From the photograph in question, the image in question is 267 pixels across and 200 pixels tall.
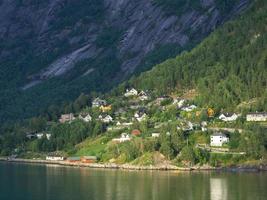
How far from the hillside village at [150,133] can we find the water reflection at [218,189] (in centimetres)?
1364

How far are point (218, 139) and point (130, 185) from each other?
24152mm

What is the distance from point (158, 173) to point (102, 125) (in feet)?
108

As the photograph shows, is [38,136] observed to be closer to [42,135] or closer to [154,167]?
[42,135]

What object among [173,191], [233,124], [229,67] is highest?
[229,67]

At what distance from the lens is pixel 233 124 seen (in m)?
125

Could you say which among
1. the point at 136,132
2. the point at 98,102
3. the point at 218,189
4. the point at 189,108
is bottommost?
the point at 218,189

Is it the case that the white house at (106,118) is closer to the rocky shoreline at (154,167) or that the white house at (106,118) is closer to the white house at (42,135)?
the white house at (42,135)

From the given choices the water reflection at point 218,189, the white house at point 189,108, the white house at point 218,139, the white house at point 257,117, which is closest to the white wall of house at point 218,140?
the white house at point 218,139

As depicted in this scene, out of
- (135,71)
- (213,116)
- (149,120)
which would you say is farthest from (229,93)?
(135,71)

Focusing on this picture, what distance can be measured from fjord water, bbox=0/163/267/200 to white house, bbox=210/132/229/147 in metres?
10.1

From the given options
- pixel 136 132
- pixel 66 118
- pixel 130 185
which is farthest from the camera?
pixel 66 118

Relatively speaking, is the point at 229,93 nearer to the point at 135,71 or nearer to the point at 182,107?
the point at 182,107

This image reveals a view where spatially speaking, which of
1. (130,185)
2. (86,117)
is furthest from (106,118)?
(130,185)

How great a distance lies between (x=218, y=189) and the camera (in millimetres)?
94688
